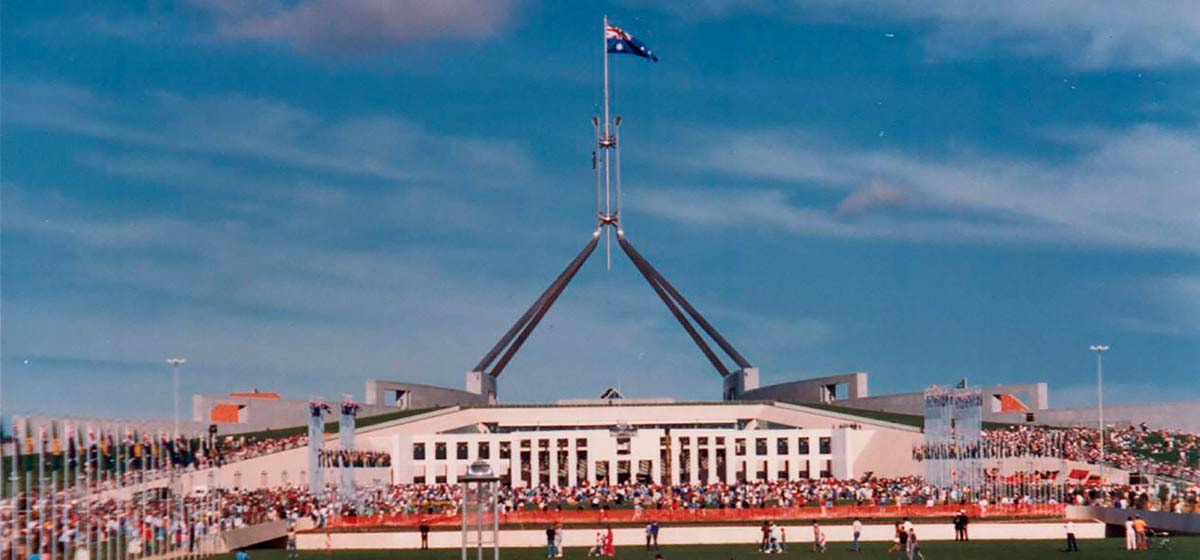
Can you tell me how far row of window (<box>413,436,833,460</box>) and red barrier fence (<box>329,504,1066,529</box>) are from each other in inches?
943

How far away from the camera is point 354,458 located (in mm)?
71625

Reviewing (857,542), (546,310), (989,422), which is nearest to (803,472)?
(989,422)

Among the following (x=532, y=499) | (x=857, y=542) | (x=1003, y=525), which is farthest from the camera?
(x=532, y=499)

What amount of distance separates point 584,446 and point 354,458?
14709 mm

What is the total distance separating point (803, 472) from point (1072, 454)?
16942 millimetres

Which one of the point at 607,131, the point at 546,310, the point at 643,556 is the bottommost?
the point at 643,556

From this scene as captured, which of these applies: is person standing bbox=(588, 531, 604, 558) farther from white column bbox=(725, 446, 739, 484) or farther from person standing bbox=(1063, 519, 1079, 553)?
white column bbox=(725, 446, 739, 484)

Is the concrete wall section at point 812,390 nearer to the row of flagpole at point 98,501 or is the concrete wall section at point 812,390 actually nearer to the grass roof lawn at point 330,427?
the grass roof lawn at point 330,427

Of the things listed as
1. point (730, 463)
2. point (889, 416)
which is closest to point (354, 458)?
point (730, 463)

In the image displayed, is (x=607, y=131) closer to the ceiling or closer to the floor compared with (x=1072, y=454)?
closer to the ceiling

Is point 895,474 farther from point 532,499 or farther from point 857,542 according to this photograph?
point 857,542

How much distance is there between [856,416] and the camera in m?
81.2

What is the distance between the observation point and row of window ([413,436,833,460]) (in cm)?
8125

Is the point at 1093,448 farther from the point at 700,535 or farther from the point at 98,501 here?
the point at 98,501
